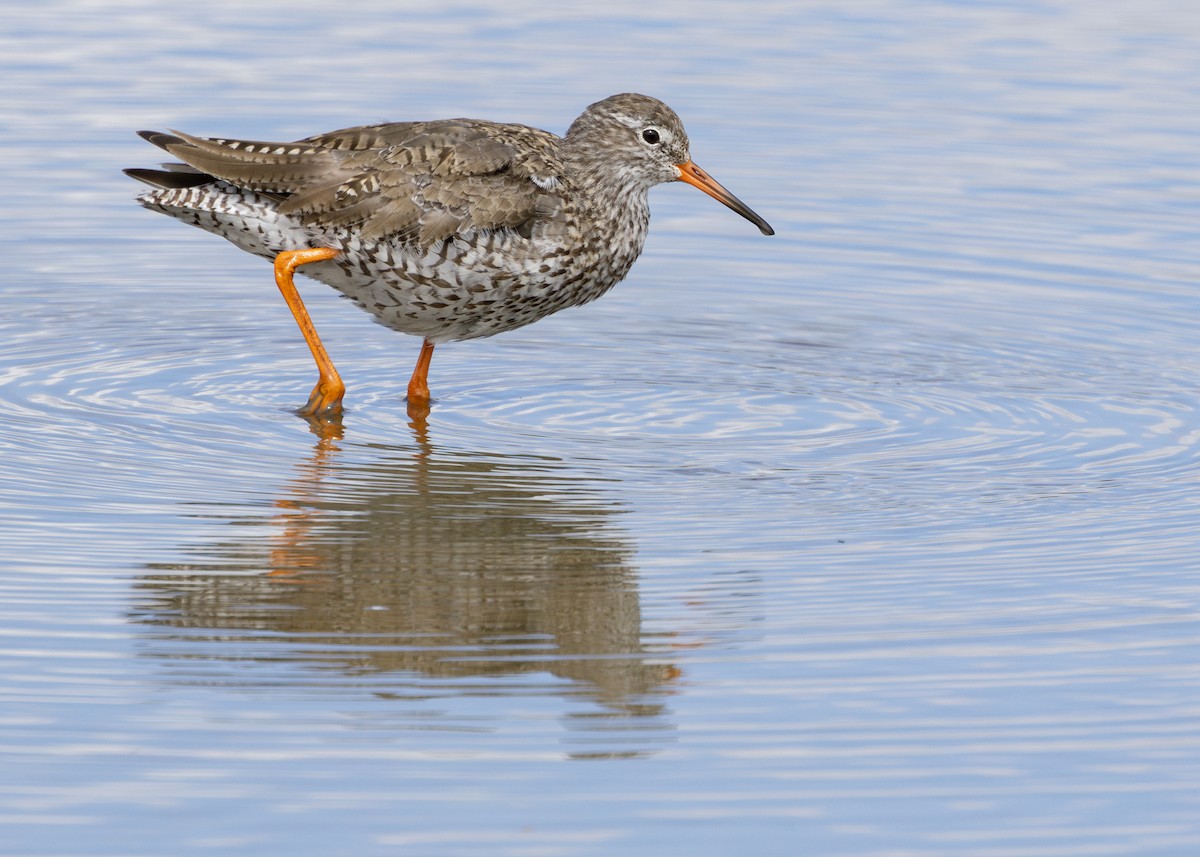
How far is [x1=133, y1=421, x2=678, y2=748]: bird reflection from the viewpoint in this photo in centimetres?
704

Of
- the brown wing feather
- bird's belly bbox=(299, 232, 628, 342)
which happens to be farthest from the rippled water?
the brown wing feather

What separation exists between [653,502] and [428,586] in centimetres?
148

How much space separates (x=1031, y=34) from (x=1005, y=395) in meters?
8.82

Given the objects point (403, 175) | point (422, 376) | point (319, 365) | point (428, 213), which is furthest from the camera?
point (422, 376)

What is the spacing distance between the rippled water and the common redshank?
58 cm

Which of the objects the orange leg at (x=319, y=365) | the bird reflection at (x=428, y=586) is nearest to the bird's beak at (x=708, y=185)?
the orange leg at (x=319, y=365)

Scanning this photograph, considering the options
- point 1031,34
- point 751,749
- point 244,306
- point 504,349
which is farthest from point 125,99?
point 751,749

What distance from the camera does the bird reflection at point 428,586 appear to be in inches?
277

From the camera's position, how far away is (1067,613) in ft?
25.2

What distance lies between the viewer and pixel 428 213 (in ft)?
34.1

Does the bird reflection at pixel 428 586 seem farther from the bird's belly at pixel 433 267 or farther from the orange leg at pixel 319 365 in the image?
the bird's belly at pixel 433 267

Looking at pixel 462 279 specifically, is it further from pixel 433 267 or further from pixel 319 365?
pixel 319 365

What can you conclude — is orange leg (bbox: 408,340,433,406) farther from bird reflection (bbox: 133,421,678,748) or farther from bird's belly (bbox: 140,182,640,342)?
bird reflection (bbox: 133,421,678,748)

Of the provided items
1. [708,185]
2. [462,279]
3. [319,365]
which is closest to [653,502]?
[462,279]
